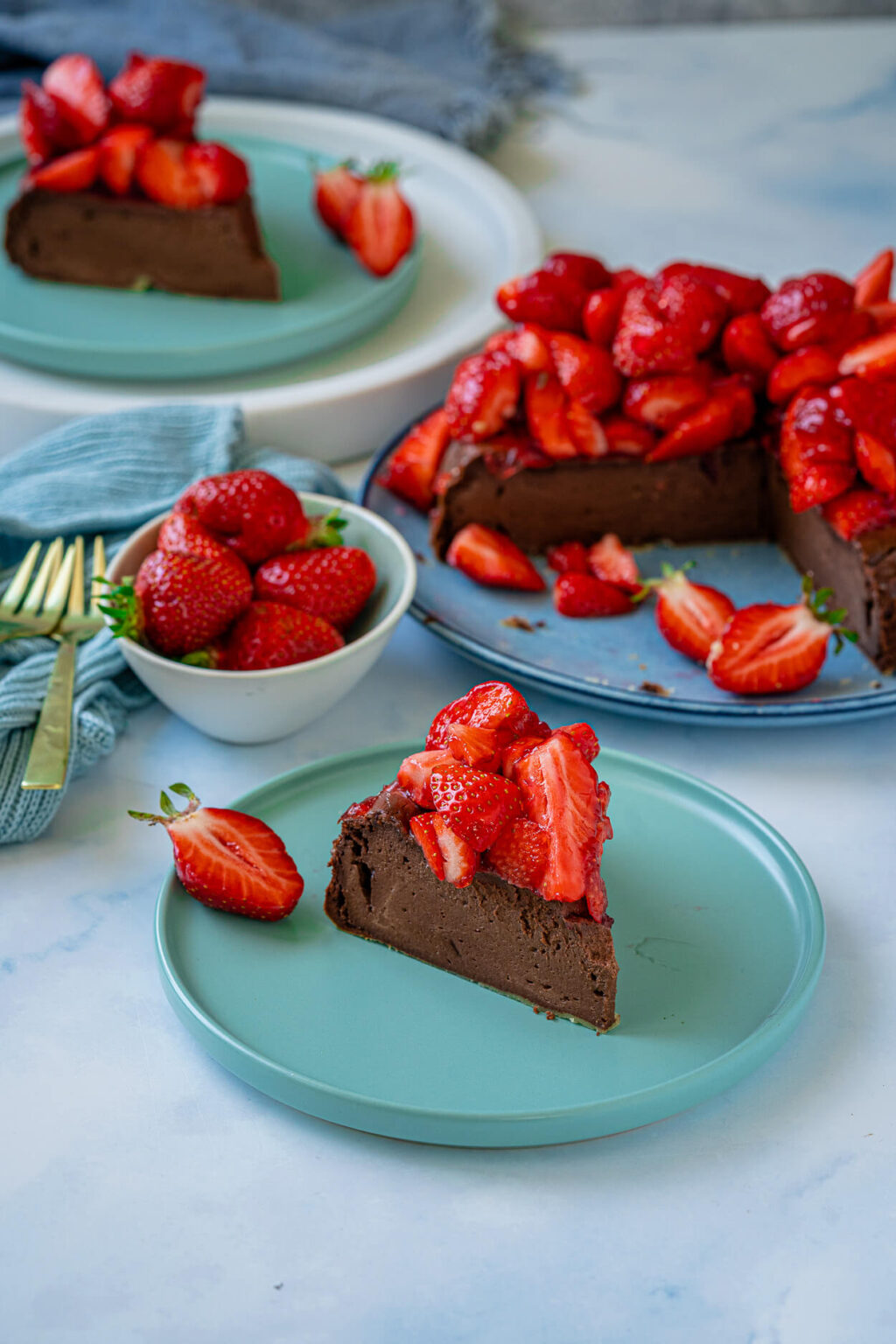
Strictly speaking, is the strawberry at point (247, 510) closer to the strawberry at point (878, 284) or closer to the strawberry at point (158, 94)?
the strawberry at point (878, 284)

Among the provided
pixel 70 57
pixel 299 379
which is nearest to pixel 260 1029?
pixel 299 379

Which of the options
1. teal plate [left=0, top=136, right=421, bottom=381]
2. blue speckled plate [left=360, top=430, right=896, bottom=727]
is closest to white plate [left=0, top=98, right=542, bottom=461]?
teal plate [left=0, top=136, right=421, bottom=381]

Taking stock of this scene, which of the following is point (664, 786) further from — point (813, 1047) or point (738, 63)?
point (738, 63)

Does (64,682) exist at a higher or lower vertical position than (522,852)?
lower

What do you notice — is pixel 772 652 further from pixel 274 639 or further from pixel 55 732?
pixel 55 732

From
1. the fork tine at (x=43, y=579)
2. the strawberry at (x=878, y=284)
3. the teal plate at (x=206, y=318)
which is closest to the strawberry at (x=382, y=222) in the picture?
the teal plate at (x=206, y=318)

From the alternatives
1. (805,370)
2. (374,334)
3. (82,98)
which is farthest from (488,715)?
(82,98)

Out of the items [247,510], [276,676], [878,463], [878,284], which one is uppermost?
[878,284]
